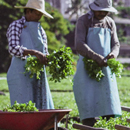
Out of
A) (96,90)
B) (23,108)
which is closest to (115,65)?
(96,90)

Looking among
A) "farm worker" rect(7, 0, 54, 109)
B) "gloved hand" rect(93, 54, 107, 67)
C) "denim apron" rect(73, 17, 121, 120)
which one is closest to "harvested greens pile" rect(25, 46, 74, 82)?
"farm worker" rect(7, 0, 54, 109)

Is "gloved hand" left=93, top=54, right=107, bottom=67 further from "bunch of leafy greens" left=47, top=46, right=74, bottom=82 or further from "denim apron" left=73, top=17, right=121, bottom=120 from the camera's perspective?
"bunch of leafy greens" left=47, top=46, right=74, bottom=82

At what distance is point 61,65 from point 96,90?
1.21m

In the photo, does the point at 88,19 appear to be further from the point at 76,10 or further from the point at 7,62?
the point at 76,10

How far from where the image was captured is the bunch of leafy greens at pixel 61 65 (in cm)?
521

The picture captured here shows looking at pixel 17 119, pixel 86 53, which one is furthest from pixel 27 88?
pixel 17 119

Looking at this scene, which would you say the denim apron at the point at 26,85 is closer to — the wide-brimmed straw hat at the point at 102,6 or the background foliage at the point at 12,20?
the wide-brimmed straw hat at the point at 102,6

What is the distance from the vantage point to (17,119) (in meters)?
3.98

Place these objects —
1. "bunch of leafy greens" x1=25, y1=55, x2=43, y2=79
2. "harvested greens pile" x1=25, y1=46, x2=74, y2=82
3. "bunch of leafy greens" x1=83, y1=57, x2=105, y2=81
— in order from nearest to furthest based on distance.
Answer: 1. "harvested greens pile" x1=25, y1=46, x2=74, y2=82
2. "bunch of leafy greens" x1=25, y1=55, x2=43, y2=79
3. "bunch of leafy greens" x1=83, y1=57, x2=105, y2=81

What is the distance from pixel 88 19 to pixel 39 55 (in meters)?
1.22

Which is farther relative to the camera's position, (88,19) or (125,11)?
(125,11)

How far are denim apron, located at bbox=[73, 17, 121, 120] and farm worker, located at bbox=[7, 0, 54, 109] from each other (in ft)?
1.91

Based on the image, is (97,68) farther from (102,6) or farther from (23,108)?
(23,108)

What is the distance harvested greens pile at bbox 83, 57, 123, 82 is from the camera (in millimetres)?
6039
